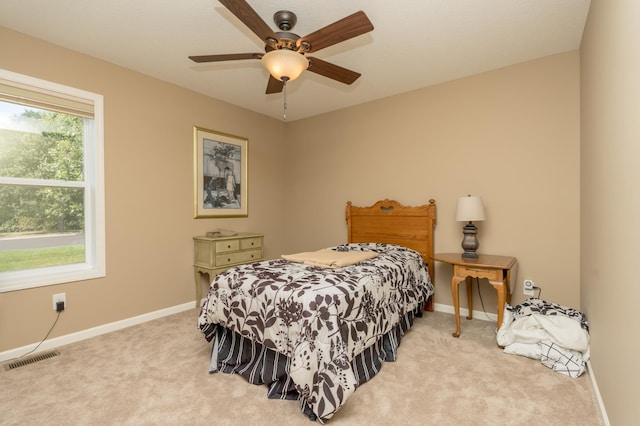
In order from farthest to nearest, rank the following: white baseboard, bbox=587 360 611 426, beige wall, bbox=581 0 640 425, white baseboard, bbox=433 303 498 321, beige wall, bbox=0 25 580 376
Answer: white baseboard, bbox=433 303 498 321 → beige wall, bbox=0 25 580 376 → white baseboard, bbox=587 360 611 426 → beige wall, bbox=581 0 640 425

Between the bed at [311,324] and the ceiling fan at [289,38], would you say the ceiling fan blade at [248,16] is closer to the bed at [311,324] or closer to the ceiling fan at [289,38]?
the ceiling fan at [289,38]

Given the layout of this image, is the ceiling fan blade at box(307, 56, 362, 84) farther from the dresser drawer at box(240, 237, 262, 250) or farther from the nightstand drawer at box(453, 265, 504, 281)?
the dresser drawer at box(240, 237, 262, 250)

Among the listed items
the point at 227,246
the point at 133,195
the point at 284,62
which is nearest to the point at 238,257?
the point at 227,246

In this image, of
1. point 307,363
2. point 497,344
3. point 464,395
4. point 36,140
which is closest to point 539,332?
point 497,344

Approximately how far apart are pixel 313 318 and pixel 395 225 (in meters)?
2.23

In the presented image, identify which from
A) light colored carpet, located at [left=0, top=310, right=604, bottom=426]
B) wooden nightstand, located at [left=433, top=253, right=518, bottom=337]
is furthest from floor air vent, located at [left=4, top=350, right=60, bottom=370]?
wooden nightstand, located at [left=433, top=253, right=518, bottom=337]

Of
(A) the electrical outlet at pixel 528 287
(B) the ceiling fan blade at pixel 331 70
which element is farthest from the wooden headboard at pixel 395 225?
(B) the ceiling fan blade at pixel 331 70

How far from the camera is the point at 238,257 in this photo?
12.1 ft

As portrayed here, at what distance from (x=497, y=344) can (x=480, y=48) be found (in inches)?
97.4

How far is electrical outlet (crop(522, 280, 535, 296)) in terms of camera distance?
116 inches

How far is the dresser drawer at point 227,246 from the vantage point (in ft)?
11.5

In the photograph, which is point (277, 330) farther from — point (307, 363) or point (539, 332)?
point (539, 332)

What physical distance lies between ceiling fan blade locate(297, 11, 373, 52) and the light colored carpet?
2135mm

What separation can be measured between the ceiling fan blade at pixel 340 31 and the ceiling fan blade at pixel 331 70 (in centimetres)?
21
